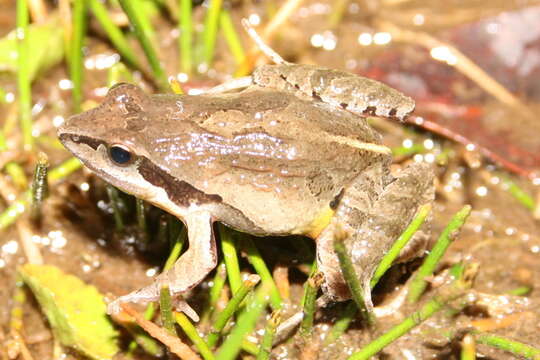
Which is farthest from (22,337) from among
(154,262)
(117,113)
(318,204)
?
(318,204)

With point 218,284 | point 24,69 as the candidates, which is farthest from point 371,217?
point 24,69

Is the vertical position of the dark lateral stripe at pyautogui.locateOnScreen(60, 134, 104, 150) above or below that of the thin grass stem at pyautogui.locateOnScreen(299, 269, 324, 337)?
above

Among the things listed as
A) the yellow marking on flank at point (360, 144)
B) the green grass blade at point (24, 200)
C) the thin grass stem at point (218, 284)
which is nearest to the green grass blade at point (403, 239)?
the yellow marking on flank at point (360, 144)

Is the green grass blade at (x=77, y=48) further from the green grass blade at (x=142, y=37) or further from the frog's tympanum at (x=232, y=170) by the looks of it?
the frog's tympanum at (x=232, y=170)

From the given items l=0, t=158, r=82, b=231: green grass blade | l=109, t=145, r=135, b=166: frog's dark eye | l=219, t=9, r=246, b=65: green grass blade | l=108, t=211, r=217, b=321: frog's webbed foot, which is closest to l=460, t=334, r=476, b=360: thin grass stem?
l=108, t=211, r=217, b=321: frog's webbed foot

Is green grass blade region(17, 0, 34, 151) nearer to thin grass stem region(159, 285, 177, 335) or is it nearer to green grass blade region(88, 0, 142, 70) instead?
green grass blade region(88, 0, 142, 70)

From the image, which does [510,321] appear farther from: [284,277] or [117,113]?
[117,113]

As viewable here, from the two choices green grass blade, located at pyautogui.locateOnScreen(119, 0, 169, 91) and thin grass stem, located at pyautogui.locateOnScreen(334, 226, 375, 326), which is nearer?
thin grass stem, located at pyautogui.locateOnScreen(334, 226, 375, 326)
